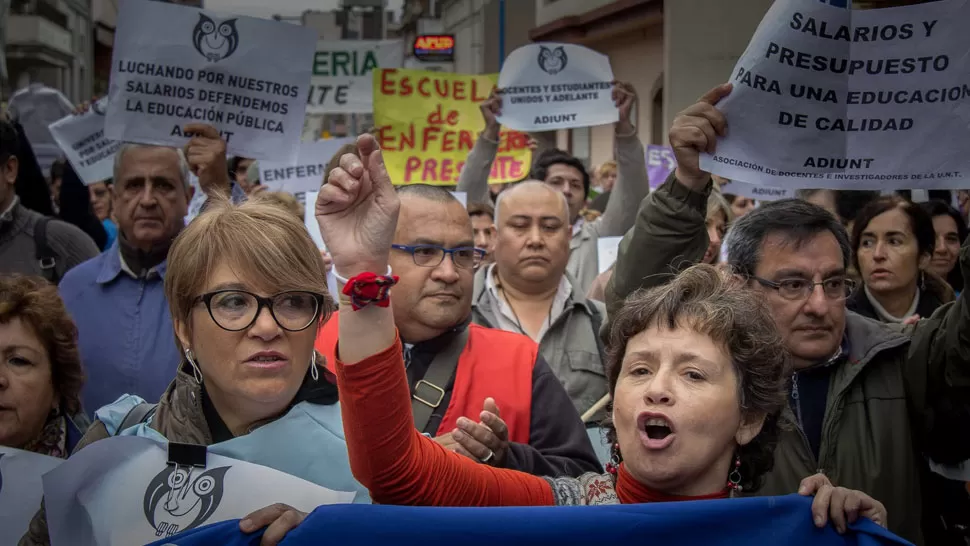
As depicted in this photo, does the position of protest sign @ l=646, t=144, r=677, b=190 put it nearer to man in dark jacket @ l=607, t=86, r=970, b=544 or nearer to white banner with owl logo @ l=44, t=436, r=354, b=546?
man in dark jacket @ l=607, t=86, r=970, b=544

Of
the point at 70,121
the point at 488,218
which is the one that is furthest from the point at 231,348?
the point at 70,121

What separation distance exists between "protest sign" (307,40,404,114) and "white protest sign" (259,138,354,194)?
107 cm

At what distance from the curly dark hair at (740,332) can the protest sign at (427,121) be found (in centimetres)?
476

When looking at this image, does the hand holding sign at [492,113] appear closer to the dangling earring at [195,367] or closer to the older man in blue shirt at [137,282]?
the older man in blue shirt at [137,282]

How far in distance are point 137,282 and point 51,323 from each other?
1204 millimetres

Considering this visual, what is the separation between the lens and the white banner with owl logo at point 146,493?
7.70 ft

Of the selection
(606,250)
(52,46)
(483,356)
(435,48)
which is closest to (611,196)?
(606,250)

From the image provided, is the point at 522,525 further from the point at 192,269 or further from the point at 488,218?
the point at 488,218

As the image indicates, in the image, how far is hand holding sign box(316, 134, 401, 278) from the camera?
2227mm

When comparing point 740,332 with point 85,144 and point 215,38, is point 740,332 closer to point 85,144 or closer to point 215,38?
point 215,38

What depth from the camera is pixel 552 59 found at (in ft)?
22.4

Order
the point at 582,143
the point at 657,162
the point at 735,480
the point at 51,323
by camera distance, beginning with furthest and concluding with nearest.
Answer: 1. the point at 582,143
2. the point at 657,162
3. the point at 51,323
4. the point at 735,480

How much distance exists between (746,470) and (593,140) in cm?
1825

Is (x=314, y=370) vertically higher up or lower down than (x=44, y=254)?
lower down
